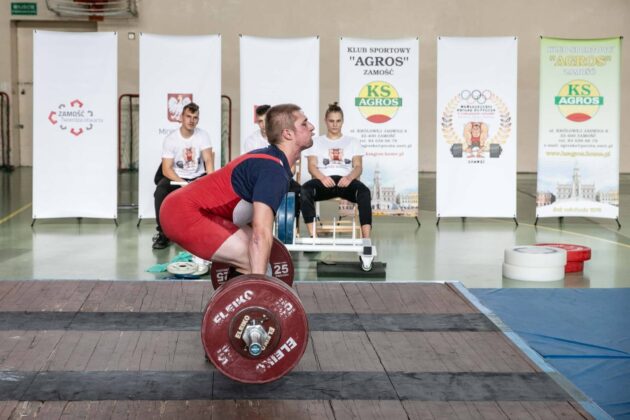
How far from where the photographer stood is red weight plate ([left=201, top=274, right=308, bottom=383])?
3332mm

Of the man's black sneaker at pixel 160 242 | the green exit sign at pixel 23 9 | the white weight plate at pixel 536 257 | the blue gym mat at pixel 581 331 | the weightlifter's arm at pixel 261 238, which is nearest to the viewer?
the weightlifter's arm at pixel 261 238

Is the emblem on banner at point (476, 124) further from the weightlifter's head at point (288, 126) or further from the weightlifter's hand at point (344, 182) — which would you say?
the weightlifter's head at point (288, 126)

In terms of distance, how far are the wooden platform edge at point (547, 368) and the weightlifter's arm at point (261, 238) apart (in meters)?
1.20

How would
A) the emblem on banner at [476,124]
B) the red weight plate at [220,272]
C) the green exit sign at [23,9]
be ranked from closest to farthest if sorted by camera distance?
the red weight plate at [220,272] → the emblem on banner at [476,124] → the green exit sign at [23,9]

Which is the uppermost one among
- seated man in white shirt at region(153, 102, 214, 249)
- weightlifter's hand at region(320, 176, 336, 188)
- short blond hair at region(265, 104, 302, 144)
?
short blond hair at region(265, 104, 302, 144)

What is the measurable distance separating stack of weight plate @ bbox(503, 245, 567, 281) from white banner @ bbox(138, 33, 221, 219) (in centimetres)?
322

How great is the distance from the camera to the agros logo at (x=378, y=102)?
27.5ft

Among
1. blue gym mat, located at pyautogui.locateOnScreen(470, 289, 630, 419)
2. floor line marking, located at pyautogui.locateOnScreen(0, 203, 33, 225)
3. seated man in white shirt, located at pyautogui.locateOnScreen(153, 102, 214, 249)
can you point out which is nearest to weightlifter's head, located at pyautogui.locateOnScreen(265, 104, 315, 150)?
blue gym mat, located at pyautogui.locateOnScreen(470, 289, 630, 419)

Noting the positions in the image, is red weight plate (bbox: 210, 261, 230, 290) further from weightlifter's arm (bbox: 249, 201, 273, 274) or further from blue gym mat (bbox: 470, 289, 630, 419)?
blue gym mat (bbox: 470, 289, 630, 419)

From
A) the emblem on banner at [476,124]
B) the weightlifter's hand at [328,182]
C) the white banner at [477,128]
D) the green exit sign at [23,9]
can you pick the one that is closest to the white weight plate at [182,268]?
the weightlifter's hand at [328,182]

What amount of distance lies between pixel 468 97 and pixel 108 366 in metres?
5.59

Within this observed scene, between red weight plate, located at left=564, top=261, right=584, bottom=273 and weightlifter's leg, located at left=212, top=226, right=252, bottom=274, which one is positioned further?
red weight plate, located at left=564, top=261, right=584, bottom=273

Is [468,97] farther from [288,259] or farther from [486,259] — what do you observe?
[288,259]

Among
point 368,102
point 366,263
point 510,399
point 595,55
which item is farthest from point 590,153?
point 510,399
